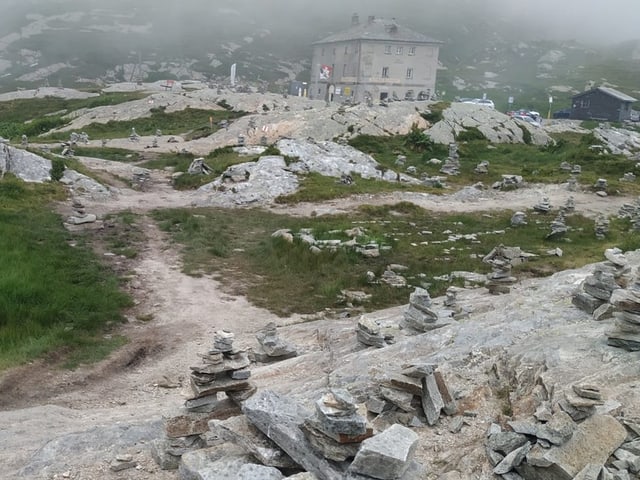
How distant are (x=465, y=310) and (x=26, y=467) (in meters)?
10.7

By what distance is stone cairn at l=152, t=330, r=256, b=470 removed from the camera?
373 inches

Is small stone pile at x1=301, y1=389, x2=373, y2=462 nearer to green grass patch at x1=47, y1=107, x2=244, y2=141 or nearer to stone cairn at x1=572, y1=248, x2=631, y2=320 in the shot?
stone cairn at x1=572, y1=248, x2=631, y2=320

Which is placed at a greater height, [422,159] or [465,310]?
[465,310]

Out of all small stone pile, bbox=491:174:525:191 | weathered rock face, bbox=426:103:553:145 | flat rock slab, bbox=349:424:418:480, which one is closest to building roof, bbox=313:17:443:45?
weathered rock face, bbox=426:103:553:145

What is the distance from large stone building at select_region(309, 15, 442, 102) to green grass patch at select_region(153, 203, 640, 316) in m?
58.7

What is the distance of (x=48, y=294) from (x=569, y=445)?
14.9m

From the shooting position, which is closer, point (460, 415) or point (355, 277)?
point (460, 415)

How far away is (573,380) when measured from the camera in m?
9.23

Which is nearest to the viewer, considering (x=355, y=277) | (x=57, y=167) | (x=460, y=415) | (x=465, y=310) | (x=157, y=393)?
(x=460, y=415)

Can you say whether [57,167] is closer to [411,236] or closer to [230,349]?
[411,236]

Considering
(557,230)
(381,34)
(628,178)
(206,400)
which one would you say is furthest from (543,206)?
(381,34)

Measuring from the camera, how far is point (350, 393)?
9.75 meters

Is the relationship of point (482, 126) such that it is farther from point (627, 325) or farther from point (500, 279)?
point (627, 325)

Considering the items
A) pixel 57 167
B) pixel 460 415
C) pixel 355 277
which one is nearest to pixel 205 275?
pixel 355 277
